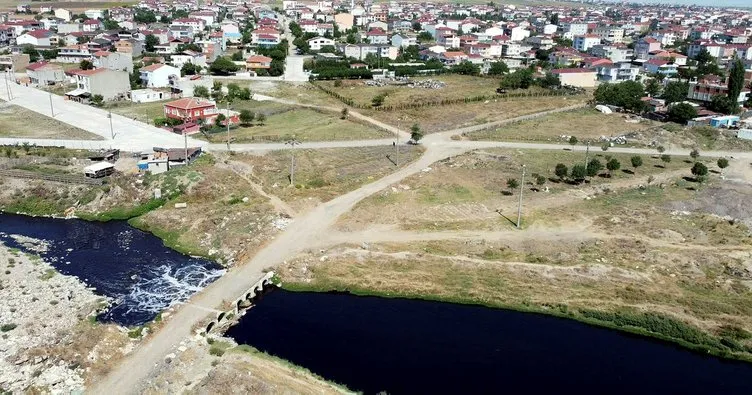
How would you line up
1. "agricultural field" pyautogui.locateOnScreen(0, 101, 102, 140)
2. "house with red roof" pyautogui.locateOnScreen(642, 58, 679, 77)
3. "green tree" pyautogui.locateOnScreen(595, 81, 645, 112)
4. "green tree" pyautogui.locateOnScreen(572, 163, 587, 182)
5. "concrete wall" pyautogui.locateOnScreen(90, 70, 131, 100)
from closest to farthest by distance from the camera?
1. "green tree" pyautogui.locateOnScreen(572, 163, 587, 182)
2. "agricultural field" pyautogui.locateOnScreen(0, 101, 102, 140)
3. "green tree" pyautogui.locateOnScreen(595, 81, 645, 112)
4. "concrete wall" pyautogui.locateOnScreen(90, 70, 131, 100)
5. "house with red roof" pyautogui.locateOnScreen(642, 58, 679, 77)

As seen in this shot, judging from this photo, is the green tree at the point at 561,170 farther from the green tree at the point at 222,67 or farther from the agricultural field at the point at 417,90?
the green tree at the point at 222,67

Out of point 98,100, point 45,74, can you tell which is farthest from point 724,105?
point 45,74

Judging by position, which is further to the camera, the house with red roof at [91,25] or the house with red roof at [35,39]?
the house with red roof at [91,25]

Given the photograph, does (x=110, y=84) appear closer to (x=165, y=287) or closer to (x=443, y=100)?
(x=443, y=100)

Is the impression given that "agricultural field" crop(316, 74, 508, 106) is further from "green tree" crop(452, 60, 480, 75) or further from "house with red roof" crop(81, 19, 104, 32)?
"house with red roof" crop(81, 19, 104, 32)

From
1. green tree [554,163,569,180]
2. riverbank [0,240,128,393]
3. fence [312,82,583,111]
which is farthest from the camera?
fence [312,82,583,111]

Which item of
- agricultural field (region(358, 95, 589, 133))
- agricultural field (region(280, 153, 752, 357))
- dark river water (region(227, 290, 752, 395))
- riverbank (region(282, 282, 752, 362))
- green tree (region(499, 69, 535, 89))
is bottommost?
dark river water (region(227, 290, 752, 395))

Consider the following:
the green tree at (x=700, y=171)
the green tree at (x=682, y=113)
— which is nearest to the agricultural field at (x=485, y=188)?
the green tree at (x=700, y=171)

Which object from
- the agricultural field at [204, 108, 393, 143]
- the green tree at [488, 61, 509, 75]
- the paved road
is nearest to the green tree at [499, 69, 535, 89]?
the green tree at [488, 61, 509, 75]

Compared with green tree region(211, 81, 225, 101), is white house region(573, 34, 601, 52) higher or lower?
higher
